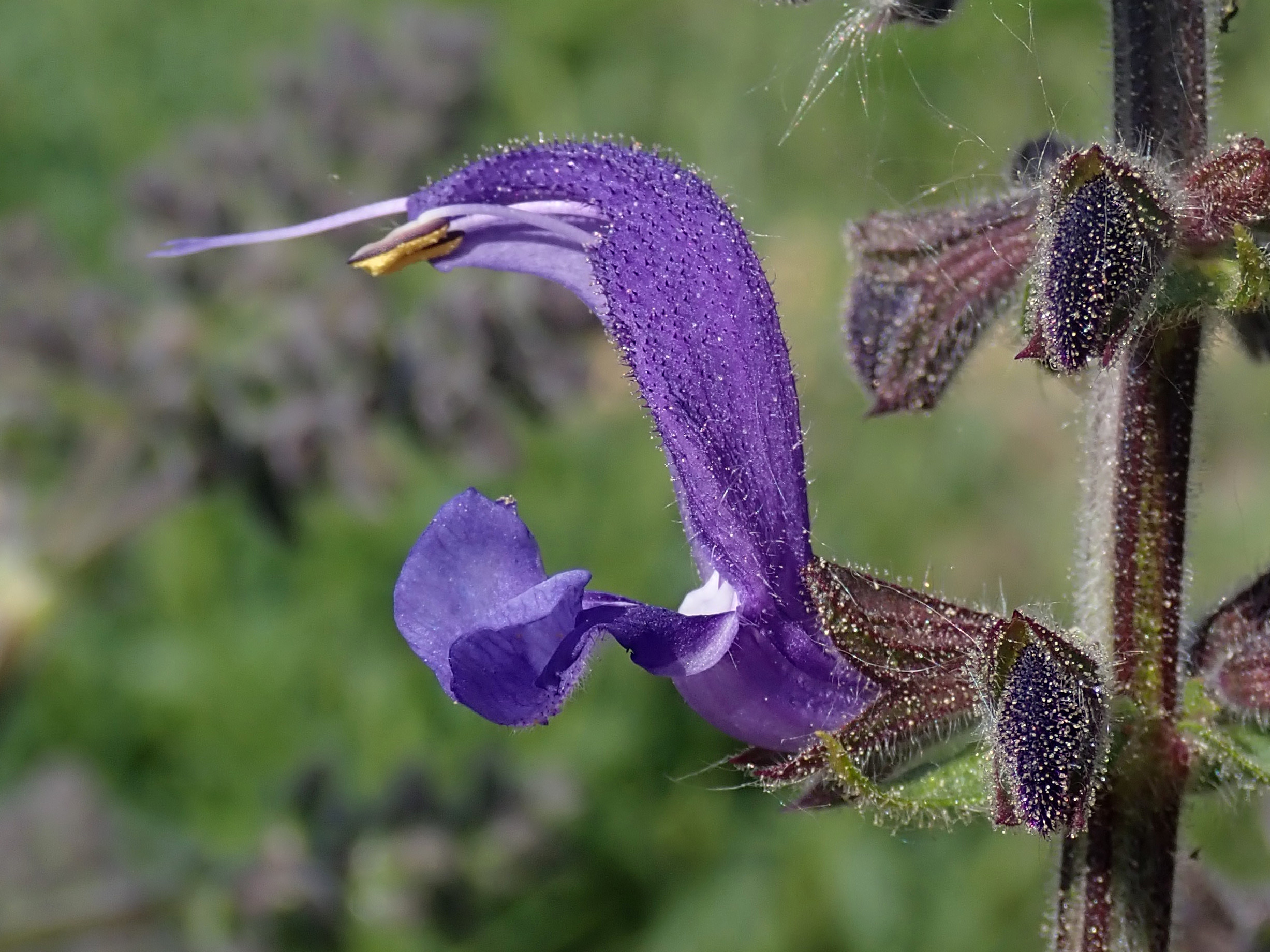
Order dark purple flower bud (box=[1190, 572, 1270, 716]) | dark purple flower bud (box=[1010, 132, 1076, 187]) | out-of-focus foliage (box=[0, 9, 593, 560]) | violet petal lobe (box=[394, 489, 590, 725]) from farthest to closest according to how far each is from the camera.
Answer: out-of-focus foliage (box=[0, 9, 593, 560]), dark purple flower bud (box=[1010, 132, 1076, 187]), dark purple flower bud (box=[1190, 572, 1270, 716]), violet petal lobe (box=[394, 489, 590, 725])

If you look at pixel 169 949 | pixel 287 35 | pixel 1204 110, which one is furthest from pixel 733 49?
pixel 1204 110

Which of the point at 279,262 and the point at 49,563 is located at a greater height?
the point at 279,262

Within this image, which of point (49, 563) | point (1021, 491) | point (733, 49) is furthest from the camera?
point (733, 49)

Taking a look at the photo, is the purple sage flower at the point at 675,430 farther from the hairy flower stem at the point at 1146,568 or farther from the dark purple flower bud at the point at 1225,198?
the dark purple flower bud at the point at 1225,198

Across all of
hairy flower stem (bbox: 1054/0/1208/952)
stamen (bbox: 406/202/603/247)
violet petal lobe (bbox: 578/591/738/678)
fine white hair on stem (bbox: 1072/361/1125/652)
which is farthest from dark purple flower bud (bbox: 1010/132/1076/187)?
violet petal lobe (bbox: 578/591/738/678)

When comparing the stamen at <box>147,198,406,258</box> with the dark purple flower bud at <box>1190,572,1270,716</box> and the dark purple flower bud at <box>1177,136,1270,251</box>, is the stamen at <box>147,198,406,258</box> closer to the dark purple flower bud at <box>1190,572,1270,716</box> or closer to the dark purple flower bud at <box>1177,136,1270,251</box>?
the dark purple flower bud at <box>1177,136,1270,251</box>

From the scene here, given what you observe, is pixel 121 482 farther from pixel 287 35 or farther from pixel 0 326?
pixel 287 35
